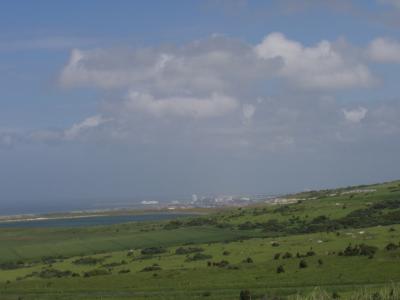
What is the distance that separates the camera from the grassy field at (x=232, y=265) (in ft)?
174

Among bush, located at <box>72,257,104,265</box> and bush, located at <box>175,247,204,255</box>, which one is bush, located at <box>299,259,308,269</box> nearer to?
bush, located at <box>175,247,204,255</box>

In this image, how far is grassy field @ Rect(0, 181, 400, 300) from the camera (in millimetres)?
52906

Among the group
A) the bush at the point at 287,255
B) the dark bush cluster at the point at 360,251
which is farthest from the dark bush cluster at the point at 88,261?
the dark bush cluster at the point at 360,251

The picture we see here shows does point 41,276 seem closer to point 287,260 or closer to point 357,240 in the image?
point 287,260

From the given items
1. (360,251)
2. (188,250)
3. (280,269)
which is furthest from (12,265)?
(360,251)

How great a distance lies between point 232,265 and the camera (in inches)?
2763

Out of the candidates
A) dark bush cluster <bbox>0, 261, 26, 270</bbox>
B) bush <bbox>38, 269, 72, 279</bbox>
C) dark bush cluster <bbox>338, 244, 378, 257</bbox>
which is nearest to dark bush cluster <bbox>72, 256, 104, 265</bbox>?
bush <bbox>38, 269, 72, 279</bbox>

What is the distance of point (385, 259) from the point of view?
6128 cm

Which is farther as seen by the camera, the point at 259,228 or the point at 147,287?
the point at 259,228

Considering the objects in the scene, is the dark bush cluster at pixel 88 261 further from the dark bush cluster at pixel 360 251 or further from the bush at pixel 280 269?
the dark bush cluster at pixel 360 251

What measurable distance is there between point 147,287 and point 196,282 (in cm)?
452

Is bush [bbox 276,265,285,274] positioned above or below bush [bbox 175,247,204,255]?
below

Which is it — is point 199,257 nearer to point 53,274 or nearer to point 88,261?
point 88,261

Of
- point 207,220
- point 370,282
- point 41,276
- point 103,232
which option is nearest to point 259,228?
point 207,220
